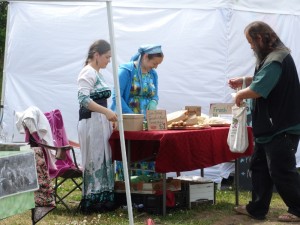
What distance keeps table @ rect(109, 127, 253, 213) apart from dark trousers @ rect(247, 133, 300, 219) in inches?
15.7

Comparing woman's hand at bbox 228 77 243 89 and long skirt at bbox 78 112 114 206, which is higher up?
woman's hand at bbox 228 77 243 89

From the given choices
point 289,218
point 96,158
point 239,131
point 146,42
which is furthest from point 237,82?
point 146,42

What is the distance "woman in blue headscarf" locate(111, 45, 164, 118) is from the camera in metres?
6.08

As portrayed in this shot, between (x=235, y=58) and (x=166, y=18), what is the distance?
0.93 meters

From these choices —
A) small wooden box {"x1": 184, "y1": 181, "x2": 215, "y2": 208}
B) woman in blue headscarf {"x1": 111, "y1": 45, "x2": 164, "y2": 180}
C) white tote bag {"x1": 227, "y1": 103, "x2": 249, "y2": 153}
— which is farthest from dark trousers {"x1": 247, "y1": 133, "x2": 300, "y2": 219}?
woman in blue headscarf {"x1": 111, "y1": 45, "x2": 164, "y2": 180}

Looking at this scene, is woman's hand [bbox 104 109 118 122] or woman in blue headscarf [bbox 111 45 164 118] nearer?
woman's hand [bbox 104 109 118 122]

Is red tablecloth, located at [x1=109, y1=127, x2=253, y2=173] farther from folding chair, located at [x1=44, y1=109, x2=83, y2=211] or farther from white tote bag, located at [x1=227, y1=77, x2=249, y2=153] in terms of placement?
folding chair, located at [x1=44, y1=109, x2=83, y2=211]

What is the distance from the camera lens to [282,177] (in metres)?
5.50

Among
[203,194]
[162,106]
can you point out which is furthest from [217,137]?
[162,106]

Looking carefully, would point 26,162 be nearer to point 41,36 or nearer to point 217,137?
point 217,137

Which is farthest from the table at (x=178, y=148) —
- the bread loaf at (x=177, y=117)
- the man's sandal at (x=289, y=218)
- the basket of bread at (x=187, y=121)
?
the man's sandal at (x=289, y=218)

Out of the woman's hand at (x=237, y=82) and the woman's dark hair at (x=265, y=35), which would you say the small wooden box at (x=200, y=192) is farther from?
the woman's dark hair at (x=265, y=35)

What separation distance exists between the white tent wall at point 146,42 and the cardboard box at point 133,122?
223 centimetres

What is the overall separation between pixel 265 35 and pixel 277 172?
3.64 feet
